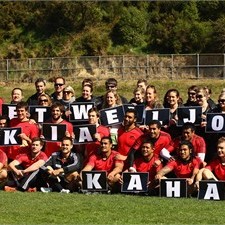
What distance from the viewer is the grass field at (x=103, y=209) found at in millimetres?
9523

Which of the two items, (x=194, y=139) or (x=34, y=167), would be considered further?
(x=34, y=167)

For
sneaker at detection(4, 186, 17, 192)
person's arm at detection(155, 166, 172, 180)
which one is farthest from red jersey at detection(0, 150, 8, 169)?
person's arm at detection(155, 166, 172, 180)

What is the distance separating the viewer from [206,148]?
12406 millimetres

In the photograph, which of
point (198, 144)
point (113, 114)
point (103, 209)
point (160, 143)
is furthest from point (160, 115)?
point (103, 209)

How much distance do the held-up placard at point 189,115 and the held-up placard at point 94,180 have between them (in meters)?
1.71

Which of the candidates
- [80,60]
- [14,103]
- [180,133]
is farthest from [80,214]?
[80,60]

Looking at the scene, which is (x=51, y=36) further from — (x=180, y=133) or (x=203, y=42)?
(x=180, y=133)

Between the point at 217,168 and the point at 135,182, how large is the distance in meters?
1.38

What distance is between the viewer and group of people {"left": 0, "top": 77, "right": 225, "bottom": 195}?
1167cm

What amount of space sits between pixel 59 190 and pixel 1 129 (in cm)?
153

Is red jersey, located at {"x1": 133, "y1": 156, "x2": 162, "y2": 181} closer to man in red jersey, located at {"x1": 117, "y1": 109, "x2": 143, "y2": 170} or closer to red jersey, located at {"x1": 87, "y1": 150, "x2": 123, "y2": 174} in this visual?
man in red jersey, located at {"x1": 117, "y1": 109, "x2": 143, "y2": 170}

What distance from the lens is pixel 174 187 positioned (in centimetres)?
1138

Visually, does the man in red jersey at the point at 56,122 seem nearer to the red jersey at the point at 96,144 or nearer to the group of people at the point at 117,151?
the group of people at the point at 117,151

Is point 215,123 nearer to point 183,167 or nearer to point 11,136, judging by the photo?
point 183,167
